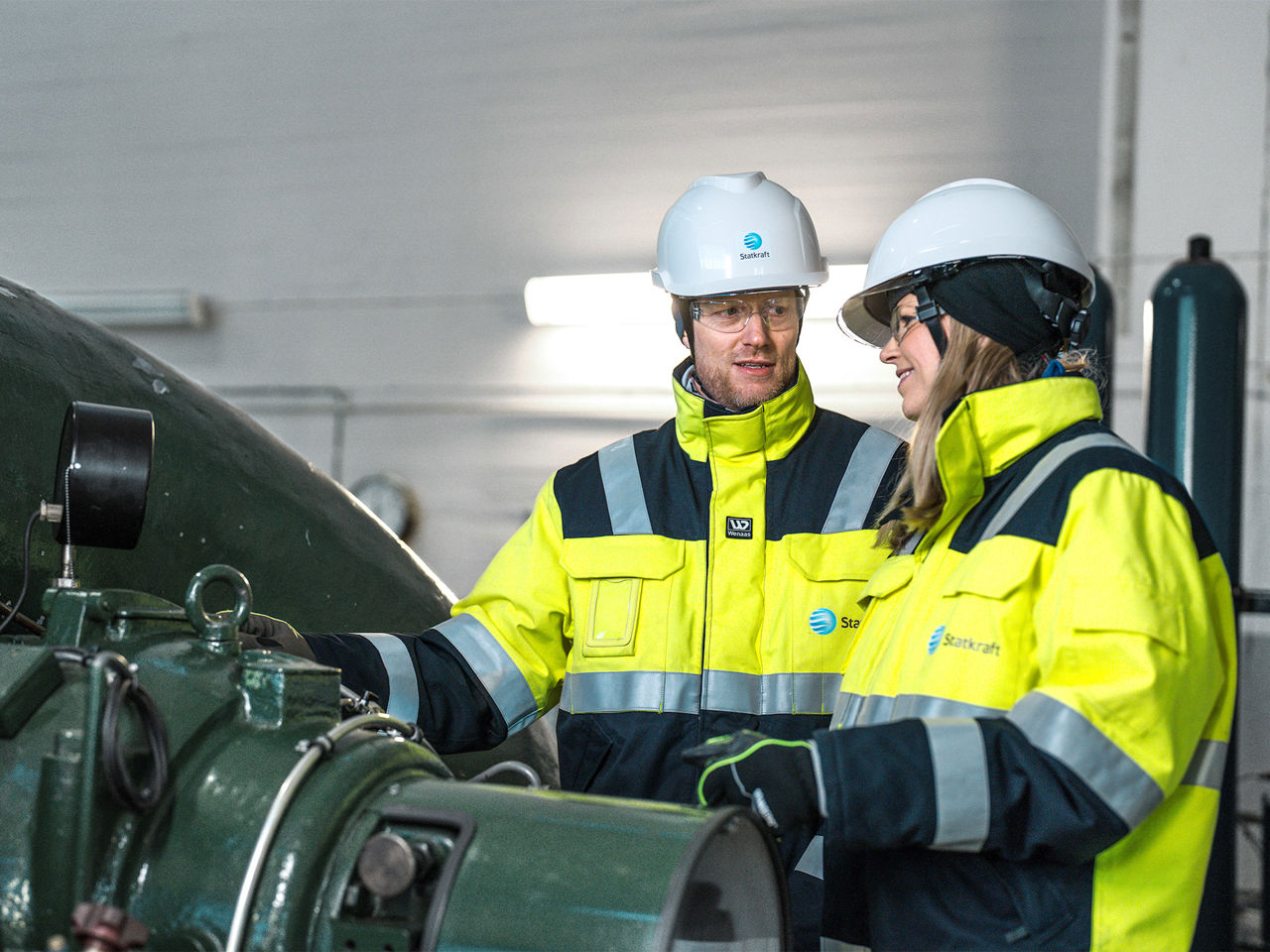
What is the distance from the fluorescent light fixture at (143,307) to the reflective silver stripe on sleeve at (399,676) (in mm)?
5440

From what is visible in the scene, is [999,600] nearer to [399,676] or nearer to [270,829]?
[270,829]

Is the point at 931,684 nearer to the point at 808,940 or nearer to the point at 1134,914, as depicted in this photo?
the point at 1134,914

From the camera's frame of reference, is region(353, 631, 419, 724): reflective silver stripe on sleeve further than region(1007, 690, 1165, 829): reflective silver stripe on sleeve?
Yes

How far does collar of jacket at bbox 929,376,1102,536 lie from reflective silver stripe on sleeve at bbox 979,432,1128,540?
0.03 meters

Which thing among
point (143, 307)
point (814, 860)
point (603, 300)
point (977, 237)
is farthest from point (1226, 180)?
point (143, 307)

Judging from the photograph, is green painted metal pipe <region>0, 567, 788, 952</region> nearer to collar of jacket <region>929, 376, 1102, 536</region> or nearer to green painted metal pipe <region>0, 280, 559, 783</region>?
collar of jacket <region>929, 376, 1102, 536</region>

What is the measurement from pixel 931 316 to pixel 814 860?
774mm

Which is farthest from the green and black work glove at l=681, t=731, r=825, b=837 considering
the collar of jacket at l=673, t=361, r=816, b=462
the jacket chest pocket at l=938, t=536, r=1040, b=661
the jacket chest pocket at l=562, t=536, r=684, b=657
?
the collar of jacket at l=673, t=361, r=816, b=462

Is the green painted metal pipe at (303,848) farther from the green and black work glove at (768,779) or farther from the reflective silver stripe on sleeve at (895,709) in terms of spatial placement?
the reflective silver stripe on sleeve at (895,709)

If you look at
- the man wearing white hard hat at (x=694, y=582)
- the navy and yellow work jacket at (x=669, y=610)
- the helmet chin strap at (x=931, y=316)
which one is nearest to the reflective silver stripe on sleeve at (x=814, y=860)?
the man wearing white hard hat at (x=694, y=582)

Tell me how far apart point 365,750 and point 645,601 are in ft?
2.71

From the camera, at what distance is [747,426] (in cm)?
191

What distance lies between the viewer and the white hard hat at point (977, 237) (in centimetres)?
152

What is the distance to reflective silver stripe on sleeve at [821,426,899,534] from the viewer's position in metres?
1.89
